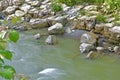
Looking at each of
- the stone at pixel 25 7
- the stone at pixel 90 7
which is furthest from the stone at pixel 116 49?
the stone at pixel 25 7

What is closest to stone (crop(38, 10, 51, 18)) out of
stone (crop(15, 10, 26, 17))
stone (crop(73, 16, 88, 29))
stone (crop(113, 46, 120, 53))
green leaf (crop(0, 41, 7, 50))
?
stone (crop(15, 10, 26, 17))

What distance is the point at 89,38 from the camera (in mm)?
7172

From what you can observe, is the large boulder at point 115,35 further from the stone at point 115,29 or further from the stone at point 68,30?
the stone at point 68,30

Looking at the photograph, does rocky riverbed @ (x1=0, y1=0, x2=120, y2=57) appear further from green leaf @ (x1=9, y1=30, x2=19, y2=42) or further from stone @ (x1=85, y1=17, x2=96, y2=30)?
green leaf @ (x1=9, y1=30, x2=19, y2=42)

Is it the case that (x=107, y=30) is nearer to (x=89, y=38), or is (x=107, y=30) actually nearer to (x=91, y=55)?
(x=89, y=38)

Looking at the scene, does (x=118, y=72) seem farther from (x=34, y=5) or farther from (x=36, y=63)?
(x=34, y=5)

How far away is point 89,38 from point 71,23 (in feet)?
4.90

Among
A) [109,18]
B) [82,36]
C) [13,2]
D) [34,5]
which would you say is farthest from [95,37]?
[13,2]

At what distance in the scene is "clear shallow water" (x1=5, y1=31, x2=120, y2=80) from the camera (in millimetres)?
5676

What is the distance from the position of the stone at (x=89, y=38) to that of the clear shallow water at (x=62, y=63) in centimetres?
22

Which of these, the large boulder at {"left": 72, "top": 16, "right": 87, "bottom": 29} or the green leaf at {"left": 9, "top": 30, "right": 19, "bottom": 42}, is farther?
the large boulder at {"left": 72, "top": 16, "right": 87, "bottom": 29}

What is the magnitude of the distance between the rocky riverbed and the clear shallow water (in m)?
0.25

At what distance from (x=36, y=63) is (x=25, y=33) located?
2.33 meters

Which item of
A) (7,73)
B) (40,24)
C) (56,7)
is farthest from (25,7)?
(7,73)
